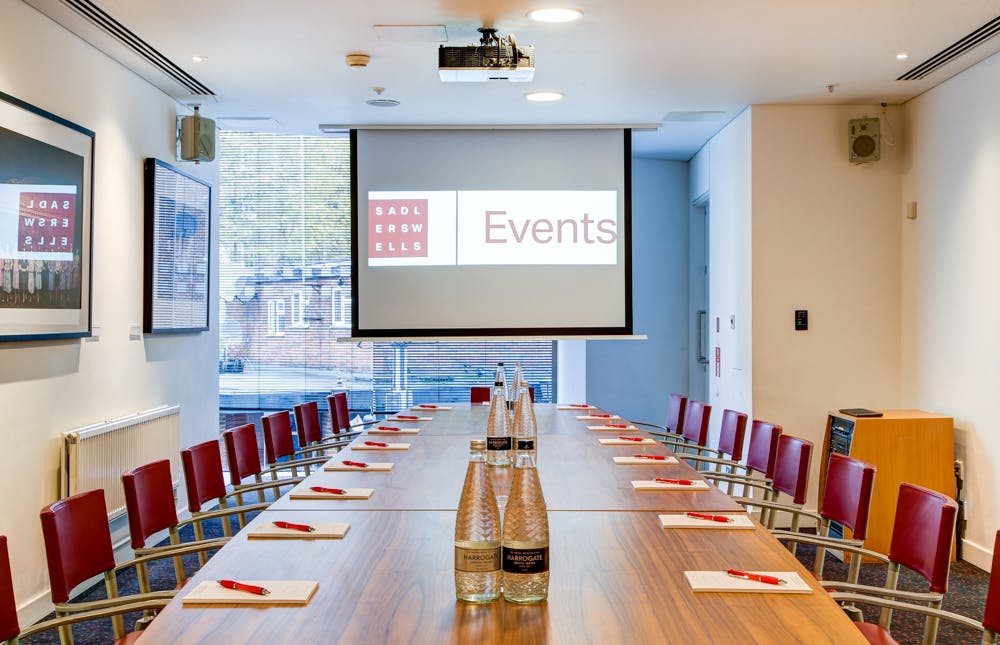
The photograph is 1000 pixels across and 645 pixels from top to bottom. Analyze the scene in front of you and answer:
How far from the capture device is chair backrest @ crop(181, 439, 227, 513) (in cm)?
337

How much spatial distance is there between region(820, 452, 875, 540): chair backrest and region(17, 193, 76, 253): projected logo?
377 cm

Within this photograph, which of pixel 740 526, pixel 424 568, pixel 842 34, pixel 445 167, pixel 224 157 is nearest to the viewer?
pixel 424 568

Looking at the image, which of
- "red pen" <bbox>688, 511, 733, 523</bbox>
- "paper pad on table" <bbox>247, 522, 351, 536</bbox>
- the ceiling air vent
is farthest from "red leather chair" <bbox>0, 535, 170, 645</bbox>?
the ceiling air vent

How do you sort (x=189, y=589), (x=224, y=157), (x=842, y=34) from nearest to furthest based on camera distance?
1. (x=189, y=589)
2. (x=842, y=34)
3. (x=224, y=157)

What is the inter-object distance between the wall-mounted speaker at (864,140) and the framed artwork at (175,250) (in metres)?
4.76

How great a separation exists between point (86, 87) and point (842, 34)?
4.19 meters

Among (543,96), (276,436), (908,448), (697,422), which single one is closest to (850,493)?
(697,422)

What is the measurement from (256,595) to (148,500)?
51.8 inches

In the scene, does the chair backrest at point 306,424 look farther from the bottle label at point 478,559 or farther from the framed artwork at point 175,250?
the bottle label at point 478,559

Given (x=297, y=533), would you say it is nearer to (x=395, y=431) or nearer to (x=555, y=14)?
(x=395, y=431)

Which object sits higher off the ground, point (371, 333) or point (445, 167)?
point (445, 167)

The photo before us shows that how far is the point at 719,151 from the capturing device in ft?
24.4

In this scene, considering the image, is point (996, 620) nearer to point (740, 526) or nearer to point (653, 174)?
point (740, 526)

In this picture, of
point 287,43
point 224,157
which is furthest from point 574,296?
point 224,157
